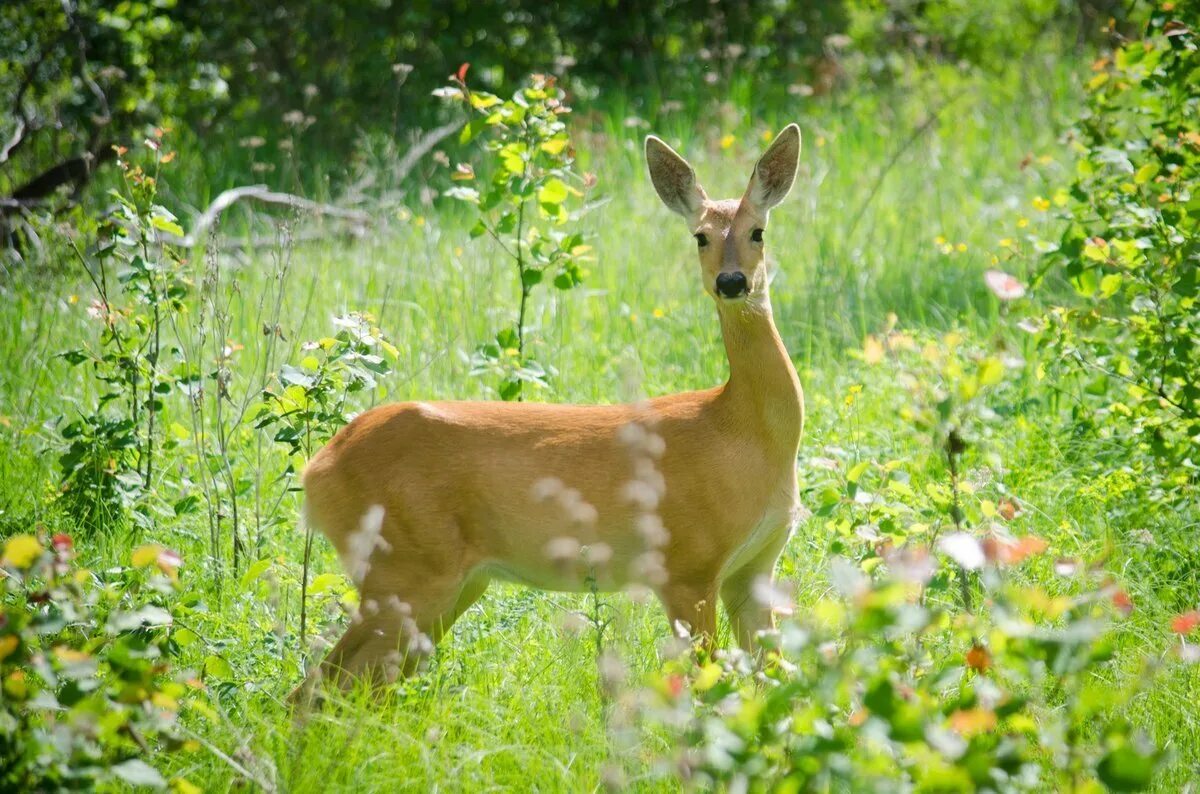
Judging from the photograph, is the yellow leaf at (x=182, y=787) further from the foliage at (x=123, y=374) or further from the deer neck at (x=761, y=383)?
the foliage at (x=123, y=374)

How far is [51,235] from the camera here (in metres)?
6.87

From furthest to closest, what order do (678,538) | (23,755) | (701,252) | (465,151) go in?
(465,151) < (701,252) < (678,538) < (23,755)

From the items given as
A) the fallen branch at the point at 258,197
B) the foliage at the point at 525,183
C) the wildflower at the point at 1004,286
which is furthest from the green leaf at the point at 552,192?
the wildflower at the point at 1004,286

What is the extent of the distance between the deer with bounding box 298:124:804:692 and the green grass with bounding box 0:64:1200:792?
0.19 metres

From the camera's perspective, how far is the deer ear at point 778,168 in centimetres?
416

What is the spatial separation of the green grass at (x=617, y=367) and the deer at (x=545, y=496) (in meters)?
0.19

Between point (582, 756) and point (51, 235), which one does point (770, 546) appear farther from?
point (51, 235)

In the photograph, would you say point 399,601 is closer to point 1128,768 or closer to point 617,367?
point 1128,768

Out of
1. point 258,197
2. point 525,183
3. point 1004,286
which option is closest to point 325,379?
point 525,183

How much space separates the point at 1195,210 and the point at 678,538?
1.71 meters

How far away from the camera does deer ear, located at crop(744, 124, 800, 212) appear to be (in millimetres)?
4160

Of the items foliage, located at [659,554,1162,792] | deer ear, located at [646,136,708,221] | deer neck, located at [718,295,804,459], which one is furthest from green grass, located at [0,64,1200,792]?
deer ear, located at [646,136,708,221]

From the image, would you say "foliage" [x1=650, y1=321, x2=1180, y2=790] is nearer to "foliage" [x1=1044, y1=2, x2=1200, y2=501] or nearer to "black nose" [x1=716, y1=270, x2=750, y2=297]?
"black nose" [x1=716, y1=270, x2=750, y2=297]

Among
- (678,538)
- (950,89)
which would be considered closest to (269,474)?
(678,538)
